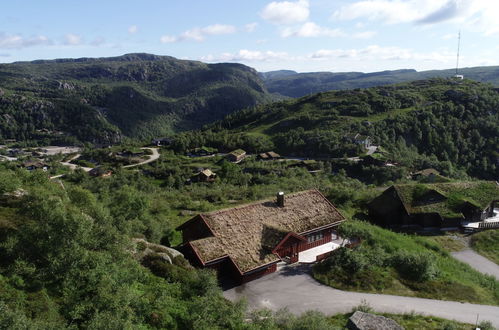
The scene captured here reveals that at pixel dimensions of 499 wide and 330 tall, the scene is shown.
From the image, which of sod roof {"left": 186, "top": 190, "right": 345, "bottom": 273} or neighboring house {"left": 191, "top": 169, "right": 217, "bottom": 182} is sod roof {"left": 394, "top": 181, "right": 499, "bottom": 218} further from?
neighboring house {"left": 191, "top": 169, "right": 217, "bottom": 182}

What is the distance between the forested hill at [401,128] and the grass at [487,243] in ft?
196

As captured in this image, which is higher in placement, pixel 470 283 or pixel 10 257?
pixel 10 257

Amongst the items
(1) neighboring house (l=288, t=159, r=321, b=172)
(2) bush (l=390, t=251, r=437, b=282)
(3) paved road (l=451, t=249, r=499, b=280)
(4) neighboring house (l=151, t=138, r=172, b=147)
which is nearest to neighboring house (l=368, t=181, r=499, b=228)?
(3) paved road (l=451, t=249, r=499, b=280)

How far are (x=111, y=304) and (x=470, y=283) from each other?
105 ft

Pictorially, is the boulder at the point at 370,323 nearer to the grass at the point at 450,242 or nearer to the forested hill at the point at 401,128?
the grass at the point at 450,242

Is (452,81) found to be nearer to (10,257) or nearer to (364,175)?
(364,175)

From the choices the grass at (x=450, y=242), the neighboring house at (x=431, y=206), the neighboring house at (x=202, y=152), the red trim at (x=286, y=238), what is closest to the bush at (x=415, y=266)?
the red trim at (x=286, y=238)

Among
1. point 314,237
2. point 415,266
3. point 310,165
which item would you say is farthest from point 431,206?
point 310,165

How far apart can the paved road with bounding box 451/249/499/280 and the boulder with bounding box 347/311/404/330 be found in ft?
70.2

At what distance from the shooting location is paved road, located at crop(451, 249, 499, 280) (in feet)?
127

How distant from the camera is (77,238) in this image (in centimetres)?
1962

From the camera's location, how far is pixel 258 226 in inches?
1368

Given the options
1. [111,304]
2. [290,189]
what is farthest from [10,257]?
[290,189]

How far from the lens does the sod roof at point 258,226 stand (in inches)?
1220
